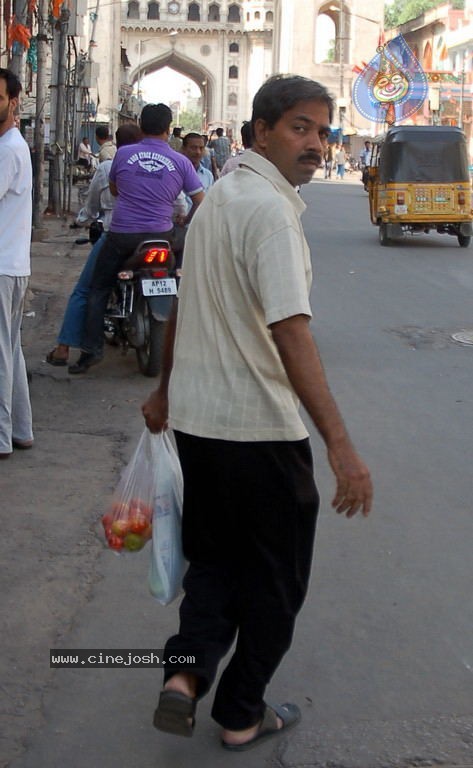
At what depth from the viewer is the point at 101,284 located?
7941 mm

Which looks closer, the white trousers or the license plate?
the white trousers

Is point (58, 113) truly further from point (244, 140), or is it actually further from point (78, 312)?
point (244, 140)

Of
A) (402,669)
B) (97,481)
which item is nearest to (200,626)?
(402,669)

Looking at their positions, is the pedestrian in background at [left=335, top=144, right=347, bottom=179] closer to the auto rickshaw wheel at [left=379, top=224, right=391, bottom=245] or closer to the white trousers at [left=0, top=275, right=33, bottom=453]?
the auto rickshaw wheel at [left=379, top=224, right=391, bottom=245]

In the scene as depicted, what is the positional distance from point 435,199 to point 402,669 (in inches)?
650

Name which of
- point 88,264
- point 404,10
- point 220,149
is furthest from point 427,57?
point 88,264

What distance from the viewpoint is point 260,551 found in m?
2.87

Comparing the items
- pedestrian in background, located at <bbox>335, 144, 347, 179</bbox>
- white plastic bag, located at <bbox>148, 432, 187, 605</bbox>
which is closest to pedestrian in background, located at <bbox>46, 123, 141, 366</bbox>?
white plastic bag, located at <bbox>148, 432, 187, 605</bbox>

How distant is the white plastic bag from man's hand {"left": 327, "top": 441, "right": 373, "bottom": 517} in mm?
550

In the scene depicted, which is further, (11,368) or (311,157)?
(11,368)

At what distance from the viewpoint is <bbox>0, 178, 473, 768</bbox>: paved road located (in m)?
3.13

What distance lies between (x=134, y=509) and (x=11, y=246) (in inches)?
107

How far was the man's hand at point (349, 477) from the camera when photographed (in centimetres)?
267

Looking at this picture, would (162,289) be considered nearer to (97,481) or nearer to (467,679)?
(97,481)
